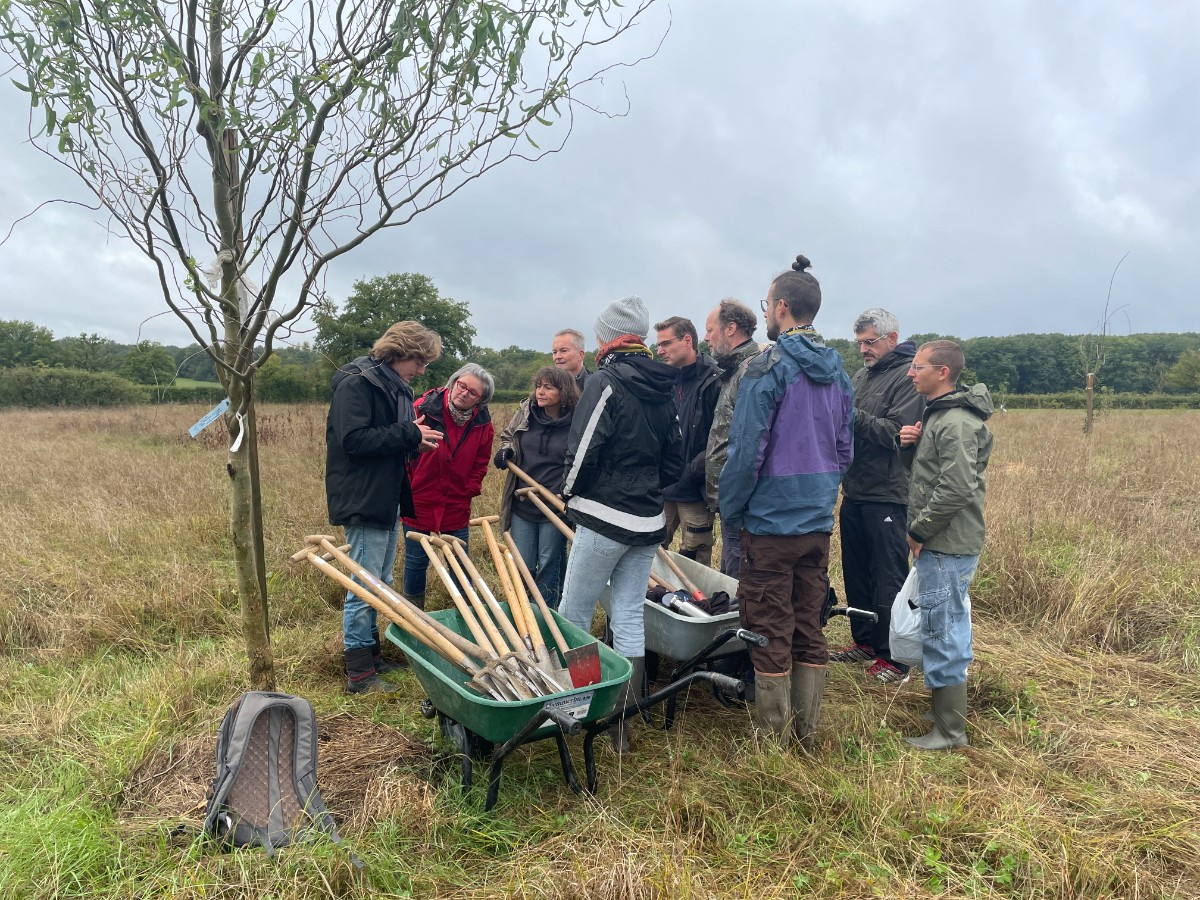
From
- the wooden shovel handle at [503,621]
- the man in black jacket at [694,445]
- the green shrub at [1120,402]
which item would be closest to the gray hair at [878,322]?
the man in black jacket at [694,445]

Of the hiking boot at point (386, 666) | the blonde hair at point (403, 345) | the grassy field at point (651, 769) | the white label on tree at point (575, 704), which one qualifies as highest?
the blonde hair at point (403, 345)

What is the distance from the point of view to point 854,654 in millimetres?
4375

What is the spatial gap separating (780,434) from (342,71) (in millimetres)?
2212

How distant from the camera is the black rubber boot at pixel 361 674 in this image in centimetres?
373

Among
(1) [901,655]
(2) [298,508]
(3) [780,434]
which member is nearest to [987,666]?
(1) [901,655]

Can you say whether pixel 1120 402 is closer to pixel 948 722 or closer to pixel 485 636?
pixel 948 722

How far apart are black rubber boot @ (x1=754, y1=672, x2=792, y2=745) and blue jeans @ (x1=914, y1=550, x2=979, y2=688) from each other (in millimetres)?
786

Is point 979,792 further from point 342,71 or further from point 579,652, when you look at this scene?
point 342,71

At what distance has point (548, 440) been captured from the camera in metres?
4.32

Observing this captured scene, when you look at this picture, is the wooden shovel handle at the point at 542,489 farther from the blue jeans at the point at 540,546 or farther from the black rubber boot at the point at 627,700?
the black rubber boot at the point at 627,700

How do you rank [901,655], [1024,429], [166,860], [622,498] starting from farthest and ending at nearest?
[1024,429] → [901,655] → [622,498] → [166,860]

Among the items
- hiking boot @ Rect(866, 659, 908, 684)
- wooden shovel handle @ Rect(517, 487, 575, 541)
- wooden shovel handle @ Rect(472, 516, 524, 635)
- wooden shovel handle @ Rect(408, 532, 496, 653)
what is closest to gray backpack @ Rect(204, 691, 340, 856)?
wooden shovel handle @ Rect(408, 532, 496, 653)

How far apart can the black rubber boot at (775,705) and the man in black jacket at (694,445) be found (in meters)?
1.27

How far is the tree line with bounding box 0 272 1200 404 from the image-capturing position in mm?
12977
